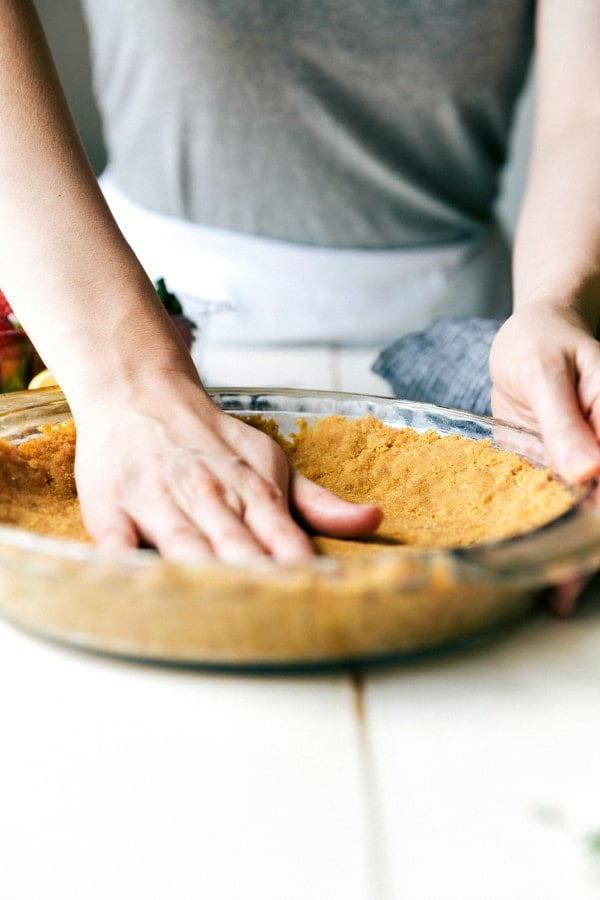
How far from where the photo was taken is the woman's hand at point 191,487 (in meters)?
0.53

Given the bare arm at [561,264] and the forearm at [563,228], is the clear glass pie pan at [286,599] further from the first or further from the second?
the forearm at [563,228]

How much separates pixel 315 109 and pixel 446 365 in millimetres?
431

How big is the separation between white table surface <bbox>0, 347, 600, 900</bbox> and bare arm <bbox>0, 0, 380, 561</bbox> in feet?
0.30

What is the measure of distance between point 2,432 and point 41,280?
0.13 m

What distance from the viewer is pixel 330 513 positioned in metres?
0.58

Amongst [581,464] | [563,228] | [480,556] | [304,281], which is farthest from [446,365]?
[480,556]

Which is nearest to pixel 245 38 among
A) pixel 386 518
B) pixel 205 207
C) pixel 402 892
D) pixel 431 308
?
pixel 205 207

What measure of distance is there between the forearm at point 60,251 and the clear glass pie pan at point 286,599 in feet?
0.71

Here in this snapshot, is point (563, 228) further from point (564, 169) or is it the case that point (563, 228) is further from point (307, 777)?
point (307, 777)

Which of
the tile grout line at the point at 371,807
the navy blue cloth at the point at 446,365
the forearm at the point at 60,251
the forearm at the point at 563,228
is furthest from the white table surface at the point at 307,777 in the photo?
the navy blue cloth at the point at 446,365

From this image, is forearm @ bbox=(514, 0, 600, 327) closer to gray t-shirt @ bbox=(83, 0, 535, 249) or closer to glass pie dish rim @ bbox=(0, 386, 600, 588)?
gray t-shirt @ bbox=(83, 0, 535, 249)

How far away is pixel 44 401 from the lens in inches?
29.5

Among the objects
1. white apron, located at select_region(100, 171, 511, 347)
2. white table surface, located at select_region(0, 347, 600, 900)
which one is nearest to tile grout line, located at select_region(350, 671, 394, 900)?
white table surface, located at select_region(0, 347, 600, 900)

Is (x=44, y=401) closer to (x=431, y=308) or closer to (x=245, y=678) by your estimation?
(x=245, y=678)
